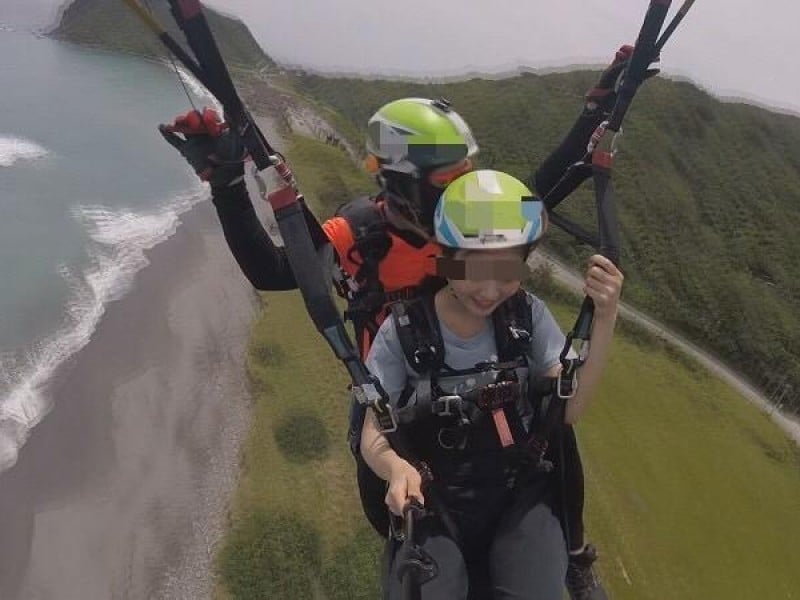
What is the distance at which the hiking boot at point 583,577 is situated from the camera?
182 inches

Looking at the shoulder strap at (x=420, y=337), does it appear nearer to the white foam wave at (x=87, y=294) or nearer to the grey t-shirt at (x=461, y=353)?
the grey t-shirt at (x=461, y=353)

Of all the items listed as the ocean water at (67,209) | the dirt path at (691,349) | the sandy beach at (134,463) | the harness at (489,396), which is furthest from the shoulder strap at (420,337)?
the dirt path at (691,349)

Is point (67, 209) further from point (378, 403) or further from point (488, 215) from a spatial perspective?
point (488, 215)

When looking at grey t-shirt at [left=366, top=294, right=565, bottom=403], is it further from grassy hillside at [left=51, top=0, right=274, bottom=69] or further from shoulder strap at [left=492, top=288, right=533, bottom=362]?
grassy hillside at [left=51, top=0, right=274, bottom=69]

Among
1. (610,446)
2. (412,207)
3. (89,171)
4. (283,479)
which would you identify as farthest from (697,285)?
(412,207)

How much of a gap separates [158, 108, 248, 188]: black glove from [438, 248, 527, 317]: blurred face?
1.24m

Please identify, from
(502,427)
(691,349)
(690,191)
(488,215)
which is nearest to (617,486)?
(502,427)

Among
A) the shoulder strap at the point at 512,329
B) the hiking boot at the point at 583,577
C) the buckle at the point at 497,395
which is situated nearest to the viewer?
the buckle at the point at 497,395

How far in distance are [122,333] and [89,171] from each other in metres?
18.6

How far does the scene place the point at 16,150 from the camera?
4231 centimetres

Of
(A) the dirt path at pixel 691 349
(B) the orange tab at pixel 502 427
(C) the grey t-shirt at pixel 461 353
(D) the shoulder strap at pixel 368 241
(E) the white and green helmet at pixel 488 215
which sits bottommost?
(A) the dirt path at pixel 691 349

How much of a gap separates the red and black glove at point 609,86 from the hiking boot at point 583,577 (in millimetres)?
2878

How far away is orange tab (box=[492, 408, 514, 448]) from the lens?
401 centimetres

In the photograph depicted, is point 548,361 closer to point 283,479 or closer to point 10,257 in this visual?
point 283,479
